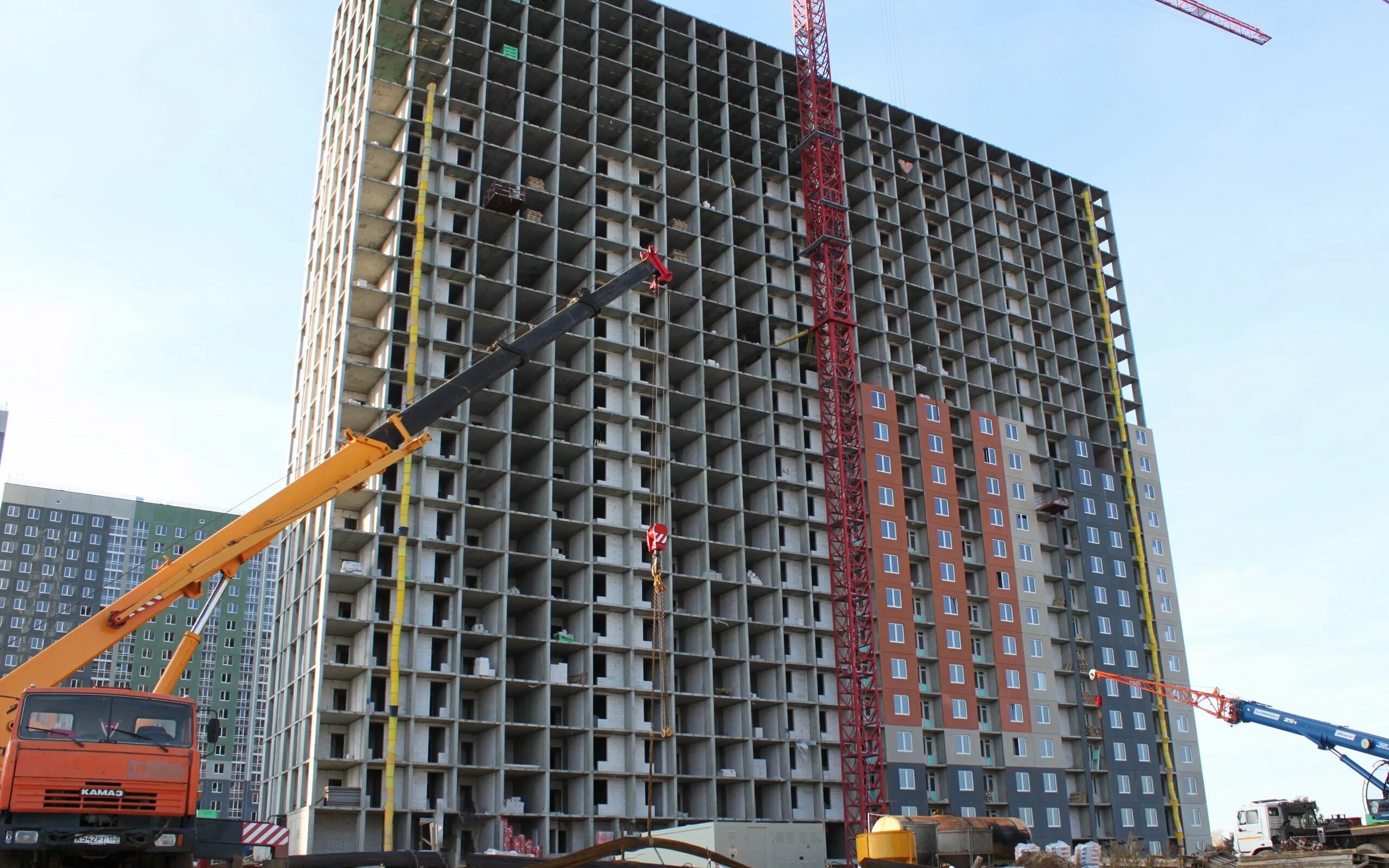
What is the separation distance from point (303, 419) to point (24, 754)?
241 ft

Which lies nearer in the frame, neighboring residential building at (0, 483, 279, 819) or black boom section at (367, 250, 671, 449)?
black boom section at (367, 250, 671, 449)

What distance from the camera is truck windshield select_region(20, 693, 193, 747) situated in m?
28.5

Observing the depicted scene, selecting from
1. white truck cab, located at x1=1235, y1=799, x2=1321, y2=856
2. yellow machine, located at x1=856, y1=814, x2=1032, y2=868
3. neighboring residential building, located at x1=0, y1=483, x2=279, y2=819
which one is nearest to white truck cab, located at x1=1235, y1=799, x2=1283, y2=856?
white truck cab, located at x1=1235, y1=799, x2=1321, y2=856

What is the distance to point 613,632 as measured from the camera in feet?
292

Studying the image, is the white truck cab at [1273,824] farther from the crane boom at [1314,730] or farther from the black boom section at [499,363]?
the black boom section at [499,363]

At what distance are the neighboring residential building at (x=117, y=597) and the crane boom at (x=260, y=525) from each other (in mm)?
145799

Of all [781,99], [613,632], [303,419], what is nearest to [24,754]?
[613,632]

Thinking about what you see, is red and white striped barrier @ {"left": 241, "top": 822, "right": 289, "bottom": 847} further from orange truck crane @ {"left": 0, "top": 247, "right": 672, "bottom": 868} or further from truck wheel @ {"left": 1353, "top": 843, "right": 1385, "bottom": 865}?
truck wheel @ {"left": 1353, "top": 843, "right": 1385, "bottom": 865}

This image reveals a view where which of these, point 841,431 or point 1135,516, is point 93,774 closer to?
point 841,431

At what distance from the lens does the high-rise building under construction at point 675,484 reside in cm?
8262

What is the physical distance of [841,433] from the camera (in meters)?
99.7

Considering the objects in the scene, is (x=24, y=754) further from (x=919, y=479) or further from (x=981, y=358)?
(x=981, y=358)

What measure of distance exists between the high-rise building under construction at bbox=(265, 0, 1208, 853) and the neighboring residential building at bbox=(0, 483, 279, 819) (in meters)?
102

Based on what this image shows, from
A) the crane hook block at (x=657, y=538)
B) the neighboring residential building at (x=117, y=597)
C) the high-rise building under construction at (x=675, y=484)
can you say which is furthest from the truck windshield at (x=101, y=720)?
the neighboring residential building at (x=117, y=597)
